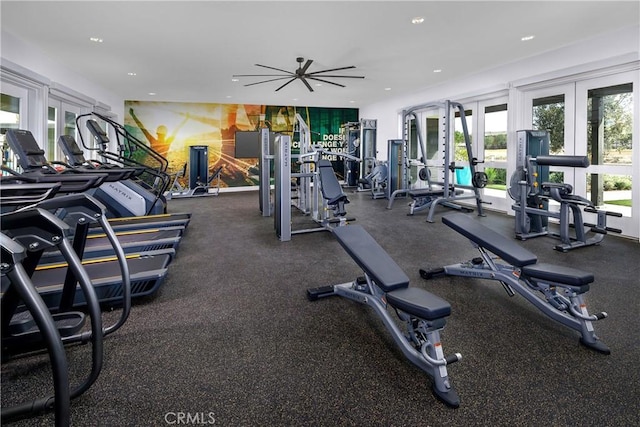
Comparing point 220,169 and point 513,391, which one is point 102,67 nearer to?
point 220,169

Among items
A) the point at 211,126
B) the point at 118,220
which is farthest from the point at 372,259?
the point at 211,126

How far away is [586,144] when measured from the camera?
466 cm

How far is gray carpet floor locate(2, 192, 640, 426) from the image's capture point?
137cm

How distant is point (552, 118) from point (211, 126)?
24.4 ft

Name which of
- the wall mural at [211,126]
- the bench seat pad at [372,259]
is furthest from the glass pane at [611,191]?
the wall mural at [211,126]

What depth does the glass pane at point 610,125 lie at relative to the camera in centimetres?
420

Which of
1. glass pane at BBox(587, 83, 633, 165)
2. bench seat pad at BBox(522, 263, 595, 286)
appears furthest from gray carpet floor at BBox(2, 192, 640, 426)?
glass pane at BBox(587, 83, 633, 165)

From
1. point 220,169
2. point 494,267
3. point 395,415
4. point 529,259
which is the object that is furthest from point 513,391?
point 220,169

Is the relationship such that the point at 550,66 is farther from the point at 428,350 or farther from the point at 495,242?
the point at 428,350

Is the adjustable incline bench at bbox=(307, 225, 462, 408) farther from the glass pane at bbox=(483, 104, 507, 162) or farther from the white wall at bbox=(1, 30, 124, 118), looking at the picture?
the glass pane at bbox=(483, 104, 507, 162)

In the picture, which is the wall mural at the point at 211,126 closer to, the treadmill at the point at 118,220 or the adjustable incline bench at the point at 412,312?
the treadmill at the point at 118,220

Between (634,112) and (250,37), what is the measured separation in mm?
4440

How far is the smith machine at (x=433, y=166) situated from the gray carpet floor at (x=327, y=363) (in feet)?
9.19

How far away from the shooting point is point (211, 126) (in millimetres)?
Answer: 9266
